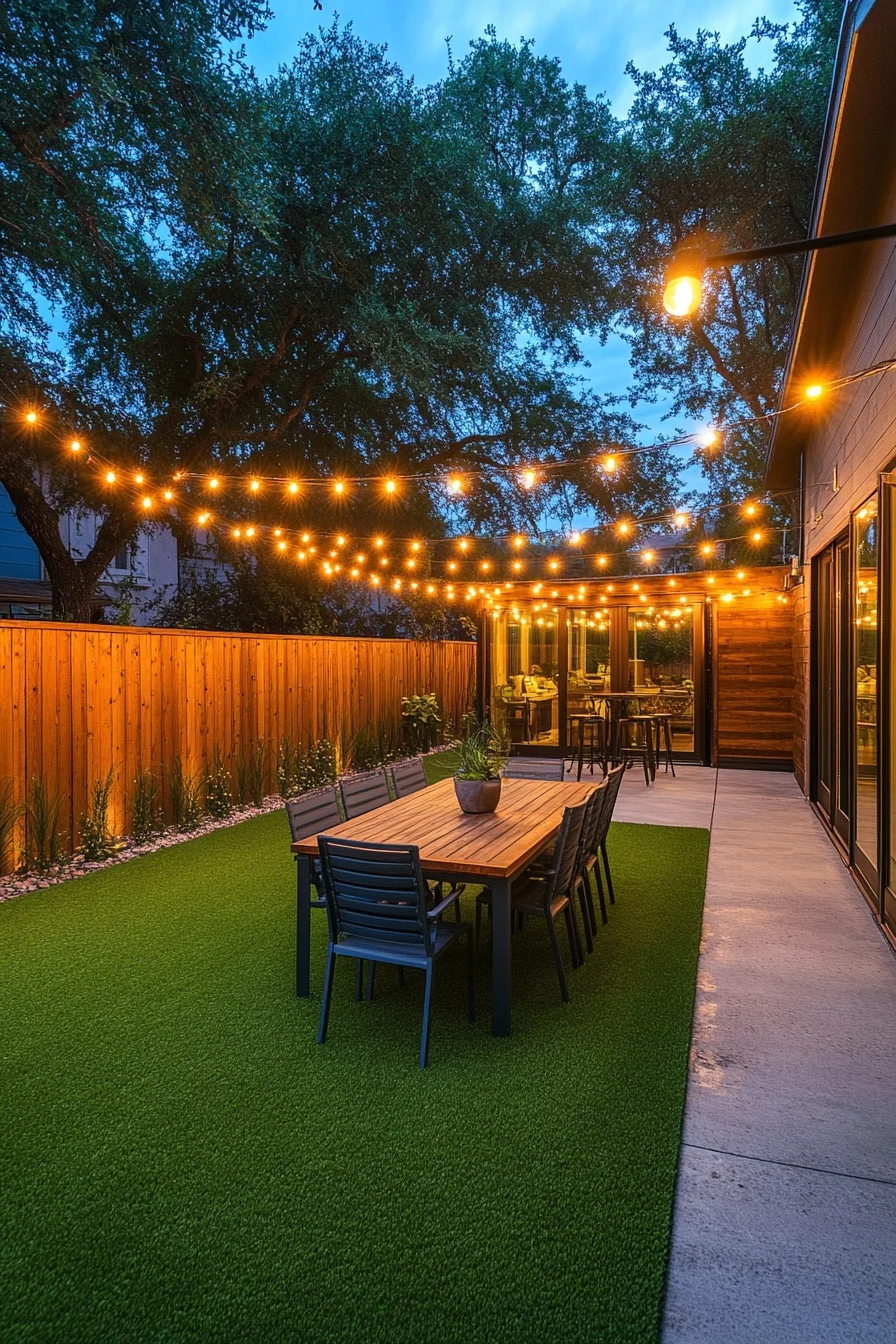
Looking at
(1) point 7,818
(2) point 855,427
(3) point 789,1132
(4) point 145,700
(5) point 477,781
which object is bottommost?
(3) point 789,1132

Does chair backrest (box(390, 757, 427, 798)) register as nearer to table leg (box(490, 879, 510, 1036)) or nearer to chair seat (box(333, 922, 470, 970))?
chair seat (box(333, 922, 470, 970))

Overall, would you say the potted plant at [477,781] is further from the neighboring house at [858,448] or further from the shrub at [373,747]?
the shrub at [373,747]

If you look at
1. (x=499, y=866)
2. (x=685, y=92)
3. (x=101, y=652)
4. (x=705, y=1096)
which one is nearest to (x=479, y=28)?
(x=685, y=92)

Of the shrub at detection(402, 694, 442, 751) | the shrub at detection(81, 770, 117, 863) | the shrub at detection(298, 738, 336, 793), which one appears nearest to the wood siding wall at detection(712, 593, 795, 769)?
the shrub at detection(402, 694, 442, 751)

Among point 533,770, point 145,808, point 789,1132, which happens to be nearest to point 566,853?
point 789,1132

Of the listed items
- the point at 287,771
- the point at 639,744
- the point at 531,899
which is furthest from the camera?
the point at 639,744

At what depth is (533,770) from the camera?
18.5 ft

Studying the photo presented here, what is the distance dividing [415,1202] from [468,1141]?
307mm

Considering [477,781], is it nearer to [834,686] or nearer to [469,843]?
[469,843]

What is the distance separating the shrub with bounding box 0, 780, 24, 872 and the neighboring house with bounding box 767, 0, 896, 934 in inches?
209

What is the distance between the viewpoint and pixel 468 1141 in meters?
2.28

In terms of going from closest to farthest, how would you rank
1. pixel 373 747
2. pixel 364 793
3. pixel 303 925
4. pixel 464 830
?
pixel 303 925 < pixel 464 830 < pixel 364 793 < pixel 373 747

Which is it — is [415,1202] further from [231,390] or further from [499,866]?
[231,390]

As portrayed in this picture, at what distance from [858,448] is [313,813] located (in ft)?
13.4
